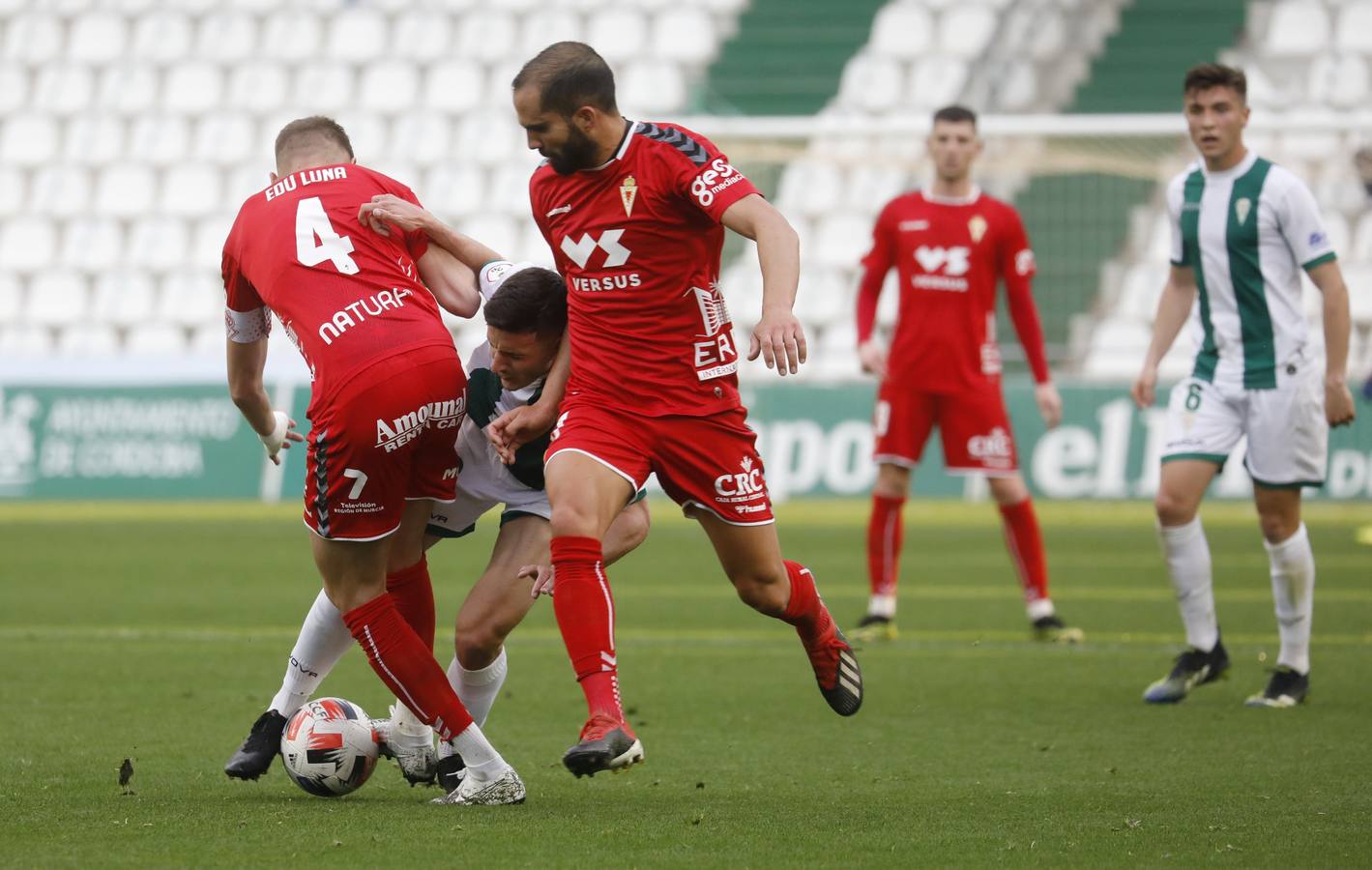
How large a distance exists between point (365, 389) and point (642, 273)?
2.68 feet

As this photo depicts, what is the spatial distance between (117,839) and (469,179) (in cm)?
1774

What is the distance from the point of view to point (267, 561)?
13031 millimetres

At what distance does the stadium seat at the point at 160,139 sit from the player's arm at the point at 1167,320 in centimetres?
1812

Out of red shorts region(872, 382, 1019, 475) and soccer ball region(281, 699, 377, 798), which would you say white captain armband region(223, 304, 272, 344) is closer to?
soccer ball region(281, 699, 377, 798)

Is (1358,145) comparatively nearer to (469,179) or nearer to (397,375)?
(469,179)

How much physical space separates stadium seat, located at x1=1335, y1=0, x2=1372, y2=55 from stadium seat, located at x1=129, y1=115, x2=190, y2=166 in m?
13.5

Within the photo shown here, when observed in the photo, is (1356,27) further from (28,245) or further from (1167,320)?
(28,245)

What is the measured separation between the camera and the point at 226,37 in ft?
81.6

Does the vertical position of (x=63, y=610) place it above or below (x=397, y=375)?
below

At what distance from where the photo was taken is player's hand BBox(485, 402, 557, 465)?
513 centimetres

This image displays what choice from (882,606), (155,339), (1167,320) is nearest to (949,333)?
(882,606)

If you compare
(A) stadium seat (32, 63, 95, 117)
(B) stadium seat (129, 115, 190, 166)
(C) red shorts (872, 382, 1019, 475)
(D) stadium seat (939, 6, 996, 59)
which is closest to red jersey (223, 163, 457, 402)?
(C) red shorts (872, 382, 1019, 475)

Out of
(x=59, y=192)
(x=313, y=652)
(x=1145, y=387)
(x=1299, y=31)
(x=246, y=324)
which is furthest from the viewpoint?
(x=59, y=192)

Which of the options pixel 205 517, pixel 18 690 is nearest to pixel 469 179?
pixel 205 517
